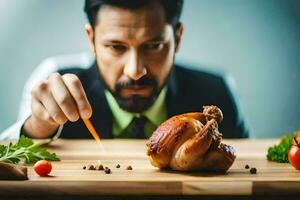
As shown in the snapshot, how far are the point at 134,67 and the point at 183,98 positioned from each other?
0.39m

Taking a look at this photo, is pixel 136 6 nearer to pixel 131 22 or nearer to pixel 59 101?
pixel 131 22

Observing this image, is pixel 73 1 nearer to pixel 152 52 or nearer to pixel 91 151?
pixel 152 52

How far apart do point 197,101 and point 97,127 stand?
0.65 meters

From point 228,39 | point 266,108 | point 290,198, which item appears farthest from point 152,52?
point 290,198

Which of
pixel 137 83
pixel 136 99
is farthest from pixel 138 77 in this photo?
pixel 136 99

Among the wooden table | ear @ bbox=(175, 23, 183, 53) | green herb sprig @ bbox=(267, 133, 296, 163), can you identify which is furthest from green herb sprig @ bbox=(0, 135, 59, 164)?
ear @ bbox=(175, 23, 183, 53)

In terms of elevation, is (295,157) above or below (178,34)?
below

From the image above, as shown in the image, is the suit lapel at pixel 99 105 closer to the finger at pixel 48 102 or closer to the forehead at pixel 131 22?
the forehead at pixel 131 22

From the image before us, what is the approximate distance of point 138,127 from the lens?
449 cm

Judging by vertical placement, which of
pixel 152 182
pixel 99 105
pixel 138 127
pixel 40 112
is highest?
pixel 152 182

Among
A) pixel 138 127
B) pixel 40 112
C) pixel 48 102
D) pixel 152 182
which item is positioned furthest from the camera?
pixel 138 127

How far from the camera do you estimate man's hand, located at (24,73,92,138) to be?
3383mm

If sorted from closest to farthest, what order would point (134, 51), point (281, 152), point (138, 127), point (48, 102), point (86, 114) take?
point (281, 152) < point (86, 114) < point (48, 102) < point (134, 51) < point (138, 127)

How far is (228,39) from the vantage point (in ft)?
14.9
